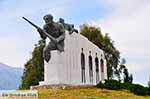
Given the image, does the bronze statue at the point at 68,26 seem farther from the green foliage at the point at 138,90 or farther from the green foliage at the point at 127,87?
the green foliage at the point at 138,90

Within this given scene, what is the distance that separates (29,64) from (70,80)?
24970 mm

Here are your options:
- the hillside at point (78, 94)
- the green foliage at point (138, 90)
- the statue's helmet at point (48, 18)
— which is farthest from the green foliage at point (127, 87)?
the statue's helmet at point (48, 18)

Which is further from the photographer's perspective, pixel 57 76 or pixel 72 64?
pixel 72 64

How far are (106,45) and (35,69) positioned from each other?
28.0ft

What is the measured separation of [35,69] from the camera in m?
54.1

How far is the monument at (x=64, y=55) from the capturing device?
99.0 ft

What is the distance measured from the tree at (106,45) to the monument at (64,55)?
16.0m

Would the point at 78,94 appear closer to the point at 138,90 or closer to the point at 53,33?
the point at 53,33

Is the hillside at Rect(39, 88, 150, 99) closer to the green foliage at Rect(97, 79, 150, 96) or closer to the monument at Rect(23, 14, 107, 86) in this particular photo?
the monument at Rect(23, 14, 107, 86)

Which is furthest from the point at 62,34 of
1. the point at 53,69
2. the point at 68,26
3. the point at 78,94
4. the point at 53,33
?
the point at 78,94

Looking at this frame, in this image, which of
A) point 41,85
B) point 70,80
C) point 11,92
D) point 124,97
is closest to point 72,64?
point 70,80

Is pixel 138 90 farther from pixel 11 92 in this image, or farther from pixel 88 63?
pixel 11 92

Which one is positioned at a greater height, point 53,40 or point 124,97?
point 53,40

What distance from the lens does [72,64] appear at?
33969 mm
